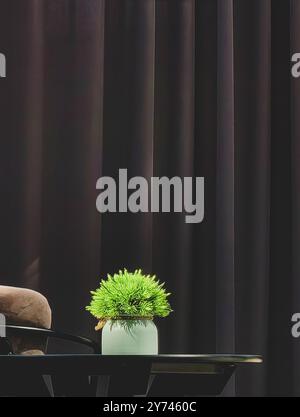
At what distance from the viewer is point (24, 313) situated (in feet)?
5.92

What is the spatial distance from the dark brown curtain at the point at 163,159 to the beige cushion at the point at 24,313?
0.72 m

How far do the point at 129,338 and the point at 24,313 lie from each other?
37cm

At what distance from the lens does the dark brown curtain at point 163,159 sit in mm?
2598

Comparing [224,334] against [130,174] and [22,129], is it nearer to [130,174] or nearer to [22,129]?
[130,174]

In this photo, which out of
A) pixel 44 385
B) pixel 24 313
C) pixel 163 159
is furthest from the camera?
pixel 163 159

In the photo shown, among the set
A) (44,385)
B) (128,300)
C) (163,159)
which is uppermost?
(163,159)

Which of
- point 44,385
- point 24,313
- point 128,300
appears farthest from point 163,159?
point 44,385

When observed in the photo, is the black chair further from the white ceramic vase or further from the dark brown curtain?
the dark brown curtain

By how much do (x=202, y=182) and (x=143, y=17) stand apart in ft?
1.87

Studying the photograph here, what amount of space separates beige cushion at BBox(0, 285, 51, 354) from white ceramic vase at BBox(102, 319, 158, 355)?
1.05 feet

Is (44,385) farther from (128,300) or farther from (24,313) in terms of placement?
(24,313)

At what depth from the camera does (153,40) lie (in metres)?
2.69

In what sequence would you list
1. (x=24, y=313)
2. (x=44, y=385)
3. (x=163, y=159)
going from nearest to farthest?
1. (x=44, y=385)
2. (x=24, y=313)
3. (x=163, y=159)

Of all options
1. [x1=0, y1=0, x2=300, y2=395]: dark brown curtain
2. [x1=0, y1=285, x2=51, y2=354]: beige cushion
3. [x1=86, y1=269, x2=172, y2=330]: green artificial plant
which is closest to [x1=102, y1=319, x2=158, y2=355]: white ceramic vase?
[x1=86, y1=269, x2=172, y2=330]: green artificial plant
